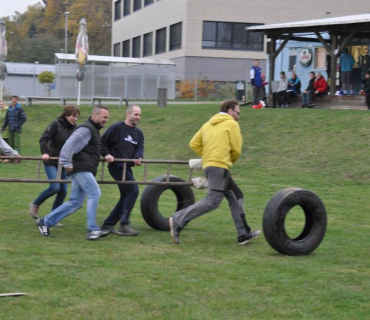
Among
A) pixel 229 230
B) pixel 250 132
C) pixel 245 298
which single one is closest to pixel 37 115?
pixel 250 132

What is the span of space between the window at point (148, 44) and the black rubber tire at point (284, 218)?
49346mm

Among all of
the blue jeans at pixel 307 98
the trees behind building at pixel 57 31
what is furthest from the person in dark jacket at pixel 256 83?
the trees behind building at pixel 57 31

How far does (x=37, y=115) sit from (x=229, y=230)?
66.9 feet

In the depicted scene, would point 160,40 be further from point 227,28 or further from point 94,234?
point 94,234

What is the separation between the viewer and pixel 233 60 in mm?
49531

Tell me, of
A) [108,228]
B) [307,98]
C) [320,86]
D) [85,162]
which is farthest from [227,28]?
[85,162]

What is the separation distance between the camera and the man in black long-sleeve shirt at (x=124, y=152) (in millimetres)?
9617

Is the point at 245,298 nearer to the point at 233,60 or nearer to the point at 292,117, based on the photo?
the point at 292,117

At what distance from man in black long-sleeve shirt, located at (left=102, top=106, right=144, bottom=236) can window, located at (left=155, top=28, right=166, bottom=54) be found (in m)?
45.0

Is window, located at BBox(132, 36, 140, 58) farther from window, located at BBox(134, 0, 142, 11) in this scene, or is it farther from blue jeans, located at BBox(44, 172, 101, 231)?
blue jeans, located at BBox(44, 172, 101, 231)

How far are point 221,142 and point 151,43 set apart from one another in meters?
49.2

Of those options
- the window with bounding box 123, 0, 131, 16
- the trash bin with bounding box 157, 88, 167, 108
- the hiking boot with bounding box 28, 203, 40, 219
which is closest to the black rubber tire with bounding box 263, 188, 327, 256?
the hiking boot with bounding box 28, 203, 40, 219

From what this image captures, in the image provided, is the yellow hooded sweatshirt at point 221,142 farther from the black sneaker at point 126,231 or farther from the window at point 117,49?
the window at point 117,49

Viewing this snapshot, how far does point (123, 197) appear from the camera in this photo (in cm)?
980
